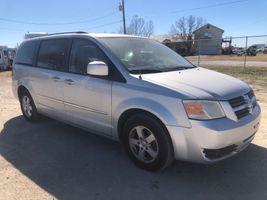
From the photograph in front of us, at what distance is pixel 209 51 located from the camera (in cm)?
5838

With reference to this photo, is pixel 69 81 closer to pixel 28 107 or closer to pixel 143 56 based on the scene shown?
pixel 143 56

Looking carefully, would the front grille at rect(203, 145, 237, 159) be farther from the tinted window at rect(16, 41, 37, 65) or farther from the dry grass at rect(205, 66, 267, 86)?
the dry grass at rect(205, 66, 267, 86)

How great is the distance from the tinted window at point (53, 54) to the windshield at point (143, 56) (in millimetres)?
884

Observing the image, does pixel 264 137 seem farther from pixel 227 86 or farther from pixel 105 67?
pixel 105 67

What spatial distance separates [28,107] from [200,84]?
399cm

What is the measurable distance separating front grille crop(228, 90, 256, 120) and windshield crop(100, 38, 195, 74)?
109 cm

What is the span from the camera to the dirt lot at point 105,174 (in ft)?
11.1

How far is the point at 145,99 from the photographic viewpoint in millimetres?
3656

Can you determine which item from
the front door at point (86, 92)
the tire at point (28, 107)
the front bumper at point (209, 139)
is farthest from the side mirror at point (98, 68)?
the tire at point (28, 107)

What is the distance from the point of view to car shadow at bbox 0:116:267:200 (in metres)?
3.37

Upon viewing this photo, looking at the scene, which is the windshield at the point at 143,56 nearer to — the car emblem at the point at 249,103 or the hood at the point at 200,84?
the hood at the point at 200,84

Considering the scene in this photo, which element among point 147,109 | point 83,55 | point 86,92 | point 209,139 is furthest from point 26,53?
point 209,139

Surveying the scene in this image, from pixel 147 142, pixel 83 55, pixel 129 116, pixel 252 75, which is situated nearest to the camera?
pixel 147 142

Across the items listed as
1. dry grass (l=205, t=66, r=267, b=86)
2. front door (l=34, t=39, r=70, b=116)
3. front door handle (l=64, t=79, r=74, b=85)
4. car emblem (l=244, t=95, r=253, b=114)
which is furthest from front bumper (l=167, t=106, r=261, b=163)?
dry grass (l=205, t=66, r=267, b=86)
